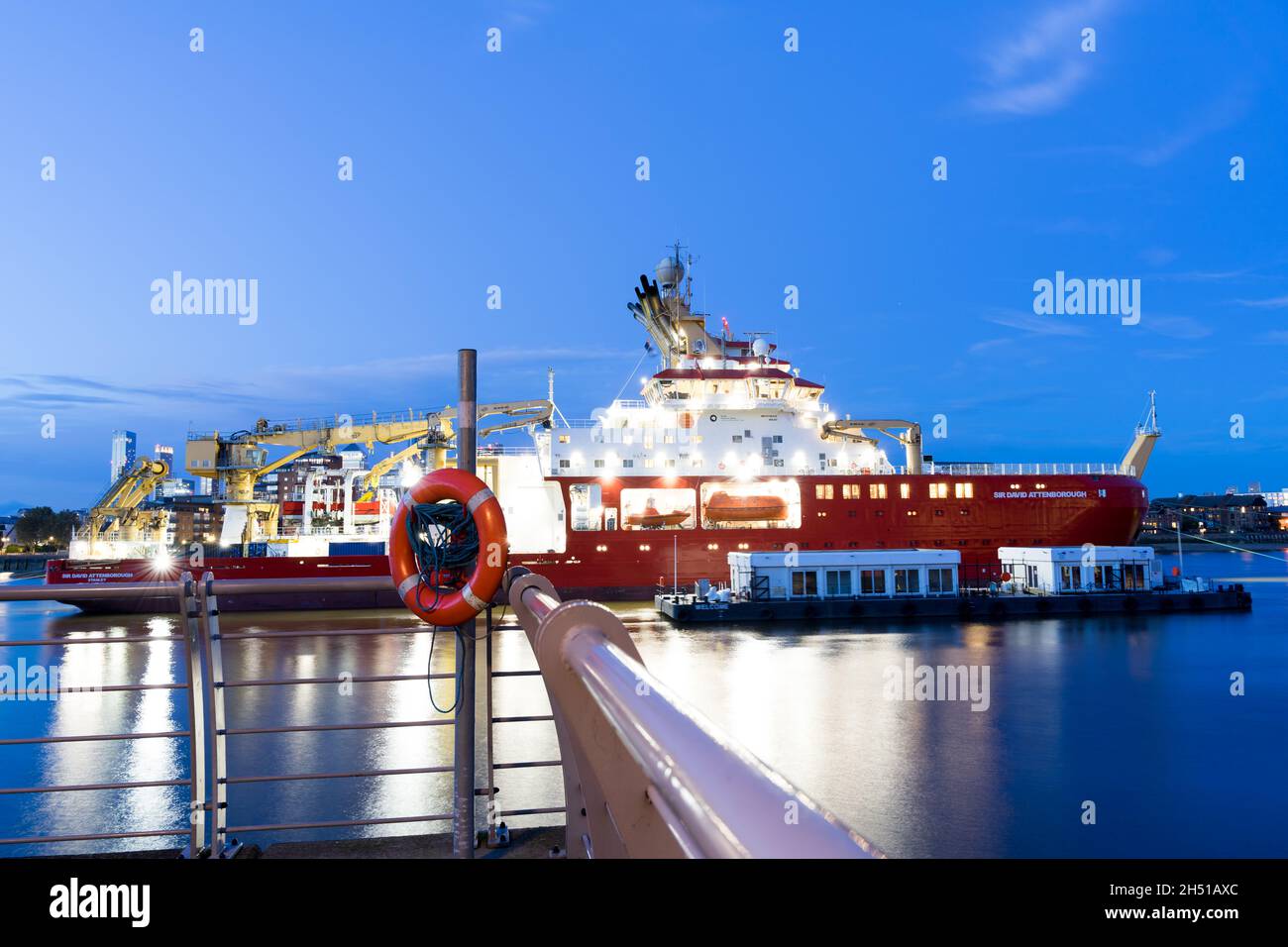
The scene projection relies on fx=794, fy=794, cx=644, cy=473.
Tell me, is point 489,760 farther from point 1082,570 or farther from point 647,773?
point 1082,570

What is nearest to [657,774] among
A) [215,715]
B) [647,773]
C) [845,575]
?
[647,773]

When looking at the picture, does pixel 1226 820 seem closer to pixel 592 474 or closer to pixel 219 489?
pixel 592 474

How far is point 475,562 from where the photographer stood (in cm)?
282

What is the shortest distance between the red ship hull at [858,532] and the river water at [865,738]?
17.3ft

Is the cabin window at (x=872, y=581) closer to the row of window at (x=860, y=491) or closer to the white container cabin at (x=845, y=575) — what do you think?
the white container cabin at (x=845, y=575)

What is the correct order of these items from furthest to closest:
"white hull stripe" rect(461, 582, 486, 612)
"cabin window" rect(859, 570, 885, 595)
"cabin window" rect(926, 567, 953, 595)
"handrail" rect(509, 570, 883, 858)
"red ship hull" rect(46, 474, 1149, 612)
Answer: "red ship hull" rect(46, 474, 1149, 612) < "cabin window" rect(926, 567, 953, 595) < "cabin window" rect(859, 570, 885, 595) < "white hull stripe" rect(461, 582, 486, 612) < "handrail" rect(509, 570, 883, 858)

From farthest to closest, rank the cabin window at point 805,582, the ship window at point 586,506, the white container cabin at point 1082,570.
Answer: the ship window at point 586,506 < the white container cabin at point 1082,570 < the cabin window at point 805,582

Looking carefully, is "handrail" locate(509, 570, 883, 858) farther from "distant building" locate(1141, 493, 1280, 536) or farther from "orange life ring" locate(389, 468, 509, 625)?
"distant building" locate(1141, 493, 1280, 536)

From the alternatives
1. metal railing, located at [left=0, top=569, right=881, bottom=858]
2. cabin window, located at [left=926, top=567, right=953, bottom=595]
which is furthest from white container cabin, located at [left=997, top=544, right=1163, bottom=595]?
metal railing, located at [left=0, top=569, right=881, bottom=858]

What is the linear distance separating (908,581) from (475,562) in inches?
962

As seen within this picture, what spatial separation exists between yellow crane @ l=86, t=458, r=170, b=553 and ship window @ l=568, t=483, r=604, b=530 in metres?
15.9

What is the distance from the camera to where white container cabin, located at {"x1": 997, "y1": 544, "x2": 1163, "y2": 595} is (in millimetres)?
25938

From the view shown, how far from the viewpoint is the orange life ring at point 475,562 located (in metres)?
2.67
